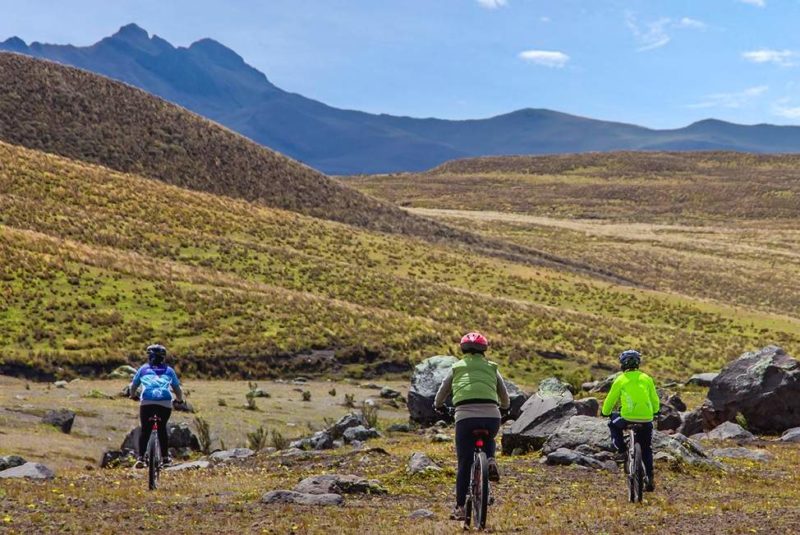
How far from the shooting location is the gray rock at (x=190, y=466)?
21.8m

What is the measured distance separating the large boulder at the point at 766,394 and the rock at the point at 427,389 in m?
9.36

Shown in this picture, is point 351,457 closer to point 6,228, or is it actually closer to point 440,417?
point 440,417

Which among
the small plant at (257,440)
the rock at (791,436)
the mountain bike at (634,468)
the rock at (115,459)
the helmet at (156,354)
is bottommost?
the small plant at (257,440)

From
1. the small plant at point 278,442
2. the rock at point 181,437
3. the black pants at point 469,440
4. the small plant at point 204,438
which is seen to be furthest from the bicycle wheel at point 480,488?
the rock at point 181,437

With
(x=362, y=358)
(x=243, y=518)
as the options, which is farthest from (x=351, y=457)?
(x=362, y=358)

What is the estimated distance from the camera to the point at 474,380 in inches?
523

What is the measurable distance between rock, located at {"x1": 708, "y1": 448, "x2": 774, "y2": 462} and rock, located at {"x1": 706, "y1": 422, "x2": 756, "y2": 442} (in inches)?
126

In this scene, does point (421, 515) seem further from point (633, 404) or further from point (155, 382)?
point (155, 382)

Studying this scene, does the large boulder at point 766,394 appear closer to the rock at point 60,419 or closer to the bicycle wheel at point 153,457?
the bicycle wheel at point 153,457

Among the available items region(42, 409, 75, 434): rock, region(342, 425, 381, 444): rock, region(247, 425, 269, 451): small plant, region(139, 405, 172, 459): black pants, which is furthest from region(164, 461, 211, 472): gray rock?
region(42, 409, 75, 434): rock

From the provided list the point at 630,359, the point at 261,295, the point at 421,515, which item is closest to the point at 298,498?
the point at 421,515

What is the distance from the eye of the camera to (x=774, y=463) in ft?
71.9

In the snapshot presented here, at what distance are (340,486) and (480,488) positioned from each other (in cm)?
492

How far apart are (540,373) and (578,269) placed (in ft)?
187
